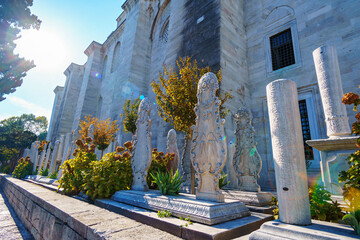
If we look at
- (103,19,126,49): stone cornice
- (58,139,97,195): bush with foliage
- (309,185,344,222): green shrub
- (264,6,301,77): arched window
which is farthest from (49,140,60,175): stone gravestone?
(103,19,126,49): stone cornice

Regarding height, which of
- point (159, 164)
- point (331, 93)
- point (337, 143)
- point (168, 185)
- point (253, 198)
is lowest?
point (253, 198)

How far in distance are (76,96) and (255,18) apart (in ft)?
91.9

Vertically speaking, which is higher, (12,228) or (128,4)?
(128,4)

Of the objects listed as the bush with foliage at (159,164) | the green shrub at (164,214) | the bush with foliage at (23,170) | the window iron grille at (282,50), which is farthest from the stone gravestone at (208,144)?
the bush with foliage at (23,170)

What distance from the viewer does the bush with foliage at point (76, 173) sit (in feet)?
17.9

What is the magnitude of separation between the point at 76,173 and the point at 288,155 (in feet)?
19.4

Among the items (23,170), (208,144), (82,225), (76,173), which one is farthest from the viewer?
(23,170)

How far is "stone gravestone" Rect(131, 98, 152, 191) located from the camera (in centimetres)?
470

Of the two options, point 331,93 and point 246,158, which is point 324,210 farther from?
point 331,93

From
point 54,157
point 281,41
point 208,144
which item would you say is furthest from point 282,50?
point 54,157

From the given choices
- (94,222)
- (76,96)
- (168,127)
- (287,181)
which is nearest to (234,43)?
(168,127)

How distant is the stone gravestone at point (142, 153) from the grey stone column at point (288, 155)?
333 centimetres

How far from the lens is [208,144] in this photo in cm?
333

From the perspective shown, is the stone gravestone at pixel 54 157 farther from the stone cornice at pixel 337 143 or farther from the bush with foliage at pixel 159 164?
the stone cornice at pixel 337 143
